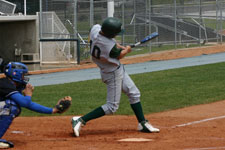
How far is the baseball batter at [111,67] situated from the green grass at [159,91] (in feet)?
8.80

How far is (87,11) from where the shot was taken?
69.5 feet

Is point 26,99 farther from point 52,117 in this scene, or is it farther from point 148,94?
point 148,94

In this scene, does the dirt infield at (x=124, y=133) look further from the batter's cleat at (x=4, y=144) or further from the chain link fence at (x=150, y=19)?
the chain link fence at (x=150, y=19)

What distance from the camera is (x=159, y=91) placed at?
12.2m

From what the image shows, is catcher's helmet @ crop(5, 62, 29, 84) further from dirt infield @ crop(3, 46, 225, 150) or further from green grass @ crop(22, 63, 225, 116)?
green grass @ crop(22, 63, 225, 116)

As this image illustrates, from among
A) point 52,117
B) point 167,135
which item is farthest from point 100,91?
point 167,135

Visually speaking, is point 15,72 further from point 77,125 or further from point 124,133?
point 124,133

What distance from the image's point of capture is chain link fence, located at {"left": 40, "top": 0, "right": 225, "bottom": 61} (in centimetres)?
2089

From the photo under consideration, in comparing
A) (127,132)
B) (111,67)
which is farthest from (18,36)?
(111,67)

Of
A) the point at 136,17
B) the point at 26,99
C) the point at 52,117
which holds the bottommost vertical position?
the point at 52,117

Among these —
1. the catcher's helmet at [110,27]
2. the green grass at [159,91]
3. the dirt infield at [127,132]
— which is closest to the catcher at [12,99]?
the dirt infield at [127,132]

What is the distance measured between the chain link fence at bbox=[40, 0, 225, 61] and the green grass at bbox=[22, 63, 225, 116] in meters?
6.31

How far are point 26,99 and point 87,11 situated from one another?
1527 centimetres

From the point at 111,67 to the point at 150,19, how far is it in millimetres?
16200
